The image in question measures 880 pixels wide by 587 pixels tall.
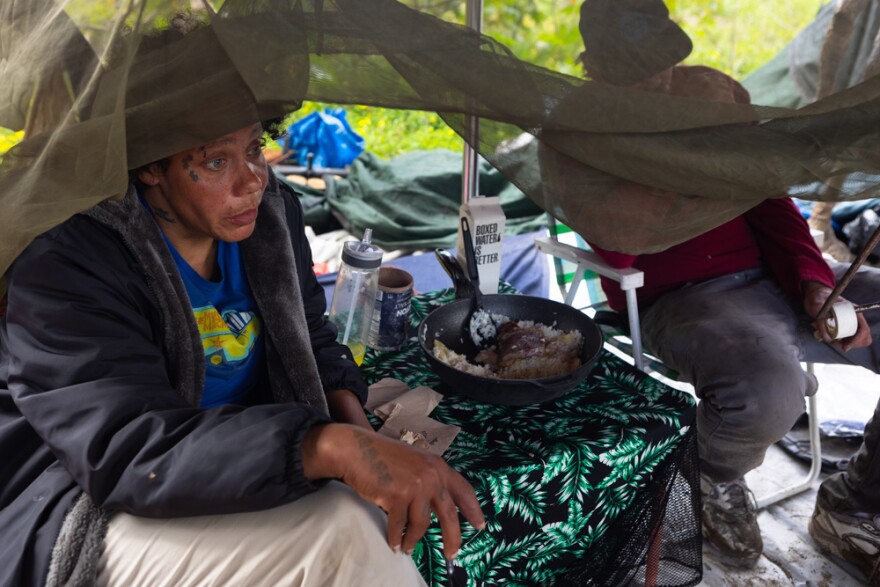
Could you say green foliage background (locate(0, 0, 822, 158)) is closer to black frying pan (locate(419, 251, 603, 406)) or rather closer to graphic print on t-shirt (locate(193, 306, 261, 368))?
graphic print on t-shirt (locate(193, 306, 261, 368))

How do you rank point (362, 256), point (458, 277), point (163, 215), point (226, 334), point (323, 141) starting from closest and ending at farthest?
point (163, 215) → point (226, 334) → point (362, 256) → point (458, 277) → point (323, 141)

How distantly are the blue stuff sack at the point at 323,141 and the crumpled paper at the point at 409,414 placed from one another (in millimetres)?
3304

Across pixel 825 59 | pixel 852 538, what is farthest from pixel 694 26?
pixel 852 538

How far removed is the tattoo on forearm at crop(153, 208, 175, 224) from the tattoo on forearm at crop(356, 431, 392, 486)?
1.93 ft

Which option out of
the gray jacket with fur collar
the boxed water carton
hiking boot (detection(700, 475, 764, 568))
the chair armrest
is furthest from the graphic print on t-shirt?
hiking boot (detection(700, 475, 764, 568))

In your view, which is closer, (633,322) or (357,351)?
(357,351)

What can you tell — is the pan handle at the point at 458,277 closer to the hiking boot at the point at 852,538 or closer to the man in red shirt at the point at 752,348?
the man in red shirt at the point at 752,348

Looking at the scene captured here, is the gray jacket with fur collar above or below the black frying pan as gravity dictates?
above

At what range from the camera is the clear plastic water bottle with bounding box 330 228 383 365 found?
1729 mm

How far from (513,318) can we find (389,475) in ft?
2.71

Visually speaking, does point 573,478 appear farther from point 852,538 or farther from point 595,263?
point 852,538

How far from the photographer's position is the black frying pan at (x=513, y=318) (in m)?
1.45

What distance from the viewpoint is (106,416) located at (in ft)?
3.43

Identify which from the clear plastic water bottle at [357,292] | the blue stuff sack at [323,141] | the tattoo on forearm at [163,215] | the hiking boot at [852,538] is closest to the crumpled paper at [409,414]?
A: the clear plastic water bottle at [357,292]
